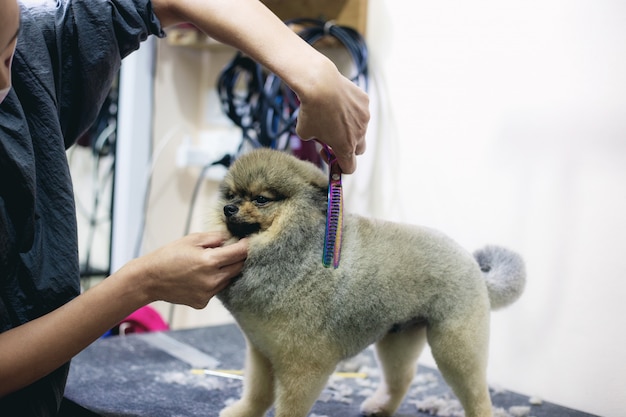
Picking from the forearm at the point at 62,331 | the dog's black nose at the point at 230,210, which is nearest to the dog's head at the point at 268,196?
the dog's black nose at the point at 230,210

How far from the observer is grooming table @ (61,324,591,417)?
92 cm

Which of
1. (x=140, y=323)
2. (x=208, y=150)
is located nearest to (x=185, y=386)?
(x=140, y=323)

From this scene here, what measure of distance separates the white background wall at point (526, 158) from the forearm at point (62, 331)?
0.66 metres

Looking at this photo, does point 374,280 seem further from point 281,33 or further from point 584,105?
point 584,105

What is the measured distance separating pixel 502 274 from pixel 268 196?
381 mm

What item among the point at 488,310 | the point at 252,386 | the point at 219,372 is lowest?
the point at 219,372

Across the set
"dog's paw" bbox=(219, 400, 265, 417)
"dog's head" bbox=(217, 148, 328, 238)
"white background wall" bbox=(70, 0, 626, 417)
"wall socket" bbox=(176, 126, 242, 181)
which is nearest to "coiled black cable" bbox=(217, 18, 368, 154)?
"white background wall" bbox=(70, 0, 626, 417)

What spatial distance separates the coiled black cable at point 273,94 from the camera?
128cm

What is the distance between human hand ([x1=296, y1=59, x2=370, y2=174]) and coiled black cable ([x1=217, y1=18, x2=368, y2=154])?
458 mm

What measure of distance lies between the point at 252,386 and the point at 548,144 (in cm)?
65

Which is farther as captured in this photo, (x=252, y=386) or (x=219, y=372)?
(x=219, y=372)

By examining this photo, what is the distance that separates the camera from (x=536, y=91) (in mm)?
1041

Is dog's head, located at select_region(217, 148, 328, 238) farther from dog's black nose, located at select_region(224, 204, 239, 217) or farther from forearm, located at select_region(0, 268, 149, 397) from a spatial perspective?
forearm, located at select_region(0, 268, 149, 397)

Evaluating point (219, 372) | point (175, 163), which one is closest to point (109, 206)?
point (175, 163)
